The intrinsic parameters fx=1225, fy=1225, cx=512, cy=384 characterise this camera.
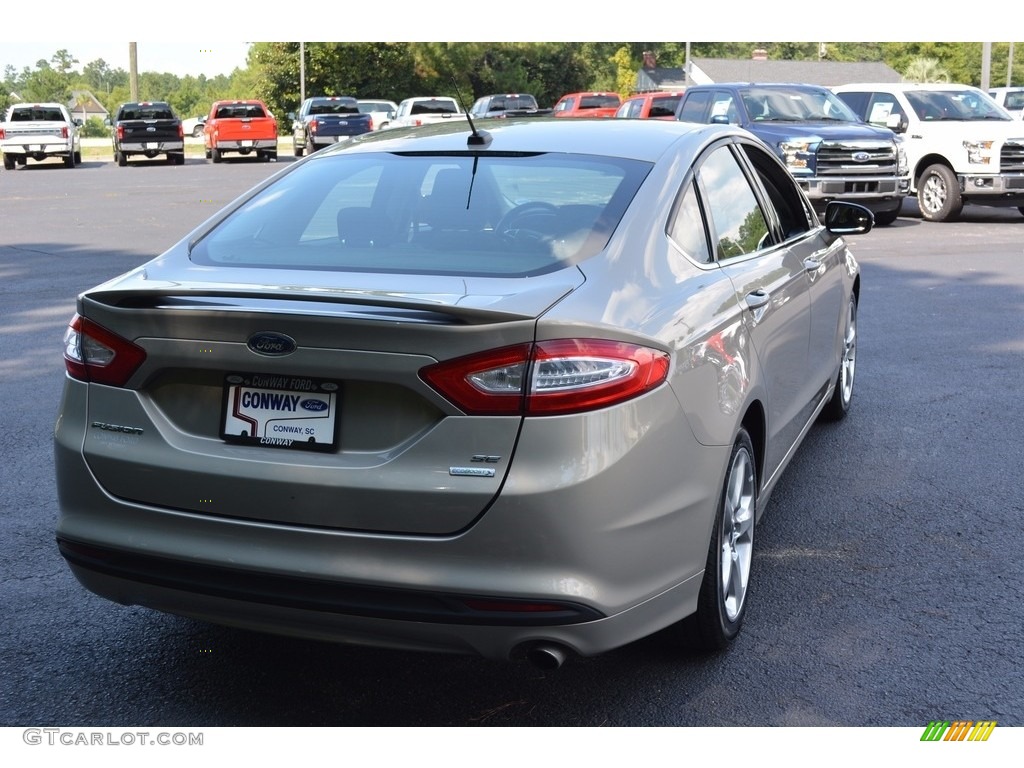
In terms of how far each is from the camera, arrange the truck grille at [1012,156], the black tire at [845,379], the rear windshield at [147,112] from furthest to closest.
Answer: the rear windshield at [147,112] → the truck grille at [1012,156] → the black tire at [845,379]

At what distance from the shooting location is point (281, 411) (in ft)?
10.4

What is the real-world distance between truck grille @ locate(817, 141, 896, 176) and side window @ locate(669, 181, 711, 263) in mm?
13252

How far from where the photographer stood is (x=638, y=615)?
324cm

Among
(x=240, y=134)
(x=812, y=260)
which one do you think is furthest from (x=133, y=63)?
(x=812, y=260)

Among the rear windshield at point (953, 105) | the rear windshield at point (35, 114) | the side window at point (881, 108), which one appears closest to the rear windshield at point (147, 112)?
the rear windshield at point (35, 114)

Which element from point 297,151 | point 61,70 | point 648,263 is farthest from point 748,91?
point 61,70

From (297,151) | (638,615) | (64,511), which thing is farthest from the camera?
(297,151)

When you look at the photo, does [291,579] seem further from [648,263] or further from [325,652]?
[648,263]

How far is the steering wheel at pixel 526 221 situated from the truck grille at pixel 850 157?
13642mm

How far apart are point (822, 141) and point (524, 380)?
14655 millimetres

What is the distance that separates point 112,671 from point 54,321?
20.7 feet

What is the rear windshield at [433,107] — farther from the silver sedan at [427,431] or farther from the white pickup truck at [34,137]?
the silver sedan at [427,431]

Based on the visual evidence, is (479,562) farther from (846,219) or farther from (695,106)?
(695,106)

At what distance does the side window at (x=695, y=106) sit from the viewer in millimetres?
18484
